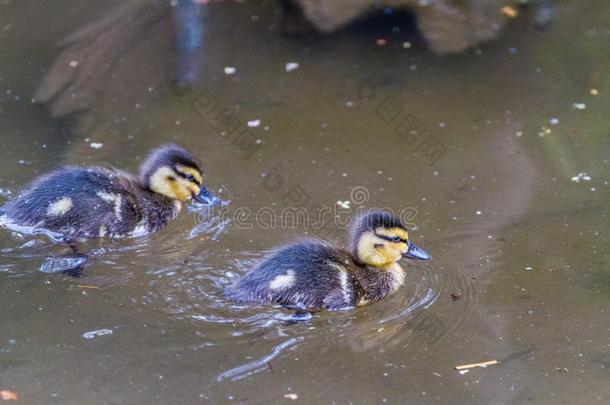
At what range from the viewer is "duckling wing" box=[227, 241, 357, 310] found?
3852mm

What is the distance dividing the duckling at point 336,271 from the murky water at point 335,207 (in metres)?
0.08

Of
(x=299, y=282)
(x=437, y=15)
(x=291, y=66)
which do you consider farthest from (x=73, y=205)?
(x=437, y=15)

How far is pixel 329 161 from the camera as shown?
4977 millimetres

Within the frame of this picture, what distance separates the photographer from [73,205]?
4.32 metres

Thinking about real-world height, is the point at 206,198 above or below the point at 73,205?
below

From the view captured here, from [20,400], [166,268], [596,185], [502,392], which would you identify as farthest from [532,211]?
[20,400]

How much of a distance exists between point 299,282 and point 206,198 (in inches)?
38.5

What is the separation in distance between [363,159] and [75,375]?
2169mm

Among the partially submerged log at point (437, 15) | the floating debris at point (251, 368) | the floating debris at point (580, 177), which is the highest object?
the floating debris at point (251, 368)

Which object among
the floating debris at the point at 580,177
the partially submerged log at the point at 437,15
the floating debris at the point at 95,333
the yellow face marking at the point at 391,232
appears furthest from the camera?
the partially submerged log at the point at 437,15

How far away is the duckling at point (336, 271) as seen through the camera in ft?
12.6

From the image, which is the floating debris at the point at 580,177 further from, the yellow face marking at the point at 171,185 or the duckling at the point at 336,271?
the yellow face marking at the point at 171,185

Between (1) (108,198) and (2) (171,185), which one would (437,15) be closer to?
(2) (171,185)

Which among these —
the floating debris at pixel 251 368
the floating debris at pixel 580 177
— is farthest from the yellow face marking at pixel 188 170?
the floating debris at pixel 580 177
